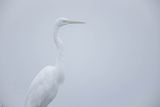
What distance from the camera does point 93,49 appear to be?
313cm

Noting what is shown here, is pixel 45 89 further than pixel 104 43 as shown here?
No

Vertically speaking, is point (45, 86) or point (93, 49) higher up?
point (93, 49)

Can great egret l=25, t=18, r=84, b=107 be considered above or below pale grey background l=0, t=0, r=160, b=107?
below

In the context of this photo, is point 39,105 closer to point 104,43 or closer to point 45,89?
point 45,89

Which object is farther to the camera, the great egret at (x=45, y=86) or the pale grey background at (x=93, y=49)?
the pale grey background at (x=93, y=49)

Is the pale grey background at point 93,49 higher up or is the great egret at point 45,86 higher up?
the pale grey background at point 93,49

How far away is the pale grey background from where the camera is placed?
3.10m

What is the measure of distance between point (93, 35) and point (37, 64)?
0.56 meters

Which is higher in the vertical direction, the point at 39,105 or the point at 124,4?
the point at 124,4

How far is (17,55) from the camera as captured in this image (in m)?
3.14

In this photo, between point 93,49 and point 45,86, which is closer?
point 45,86

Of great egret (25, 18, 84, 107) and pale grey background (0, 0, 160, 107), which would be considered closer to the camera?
great egret (25, 18, 84, 107)

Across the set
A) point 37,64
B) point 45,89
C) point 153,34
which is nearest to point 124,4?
point 153,34

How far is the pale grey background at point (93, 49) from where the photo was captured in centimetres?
310
